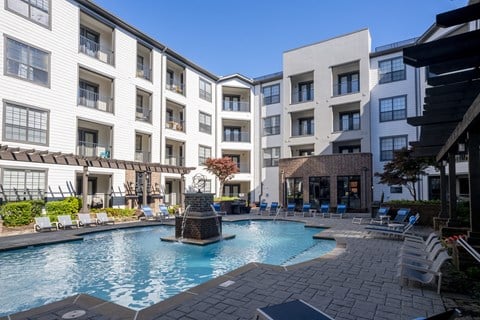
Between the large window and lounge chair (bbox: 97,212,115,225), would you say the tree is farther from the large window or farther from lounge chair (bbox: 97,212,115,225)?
lounge chair (bbox: 97,212,115,225)

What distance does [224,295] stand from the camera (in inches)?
208

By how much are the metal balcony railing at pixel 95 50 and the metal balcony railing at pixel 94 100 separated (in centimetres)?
253

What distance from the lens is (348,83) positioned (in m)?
25.6

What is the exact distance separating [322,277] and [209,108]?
25819 millimetres

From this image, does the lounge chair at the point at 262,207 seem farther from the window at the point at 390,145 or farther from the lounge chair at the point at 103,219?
the lounge chair at the point at 103,219

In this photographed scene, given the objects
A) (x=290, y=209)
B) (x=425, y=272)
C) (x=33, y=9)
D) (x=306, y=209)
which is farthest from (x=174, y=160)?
(x=425, y=272)

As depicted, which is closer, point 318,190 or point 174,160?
point 318,190

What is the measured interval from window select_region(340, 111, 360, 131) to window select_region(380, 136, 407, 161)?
7.84 ft

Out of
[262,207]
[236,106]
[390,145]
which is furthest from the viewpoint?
[236,106]

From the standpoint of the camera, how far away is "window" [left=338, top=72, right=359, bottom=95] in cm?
2522

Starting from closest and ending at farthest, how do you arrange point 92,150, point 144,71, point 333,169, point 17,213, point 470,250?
point 470,250, point 17,213, point 92,150, point 333,169, point 144,71

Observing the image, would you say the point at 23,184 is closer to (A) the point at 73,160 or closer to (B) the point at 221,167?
(A) the point at 73,160

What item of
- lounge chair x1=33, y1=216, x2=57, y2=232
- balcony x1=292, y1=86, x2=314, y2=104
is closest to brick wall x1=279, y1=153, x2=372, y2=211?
balcony x1=292, y1=86, x2=314, y2=104

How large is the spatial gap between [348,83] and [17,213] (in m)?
24.5
